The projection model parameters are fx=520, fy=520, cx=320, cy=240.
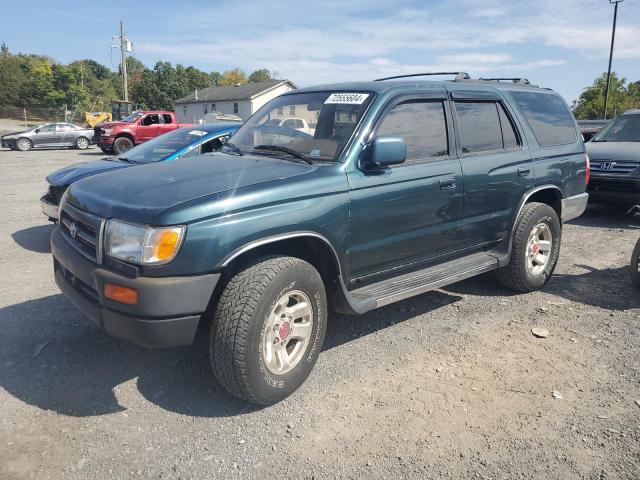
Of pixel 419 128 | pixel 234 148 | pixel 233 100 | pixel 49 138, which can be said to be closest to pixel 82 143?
pixel 49 138

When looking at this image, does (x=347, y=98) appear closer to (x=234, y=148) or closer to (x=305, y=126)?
(x=305, y=126)

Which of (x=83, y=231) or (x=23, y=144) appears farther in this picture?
(x=23, y=144)

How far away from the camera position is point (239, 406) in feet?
10.6

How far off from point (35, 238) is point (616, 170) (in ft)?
29.5

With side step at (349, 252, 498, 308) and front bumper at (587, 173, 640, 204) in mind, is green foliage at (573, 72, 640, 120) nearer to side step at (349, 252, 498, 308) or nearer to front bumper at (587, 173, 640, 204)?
front bumper at (587, 173, 640, 204)

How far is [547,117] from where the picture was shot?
529 cm

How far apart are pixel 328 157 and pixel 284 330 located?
4.07ft

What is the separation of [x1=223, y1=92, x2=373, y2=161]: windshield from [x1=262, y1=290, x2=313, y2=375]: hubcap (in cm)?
105

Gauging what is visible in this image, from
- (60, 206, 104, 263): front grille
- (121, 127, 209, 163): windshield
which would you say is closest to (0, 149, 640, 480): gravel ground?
(60, 206, 104, 263): front grille

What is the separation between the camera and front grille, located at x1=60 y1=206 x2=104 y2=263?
9.94 feet

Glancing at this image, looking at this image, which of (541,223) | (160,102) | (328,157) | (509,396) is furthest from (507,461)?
(160,102)

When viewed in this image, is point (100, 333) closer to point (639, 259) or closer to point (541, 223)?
point (541, 223)

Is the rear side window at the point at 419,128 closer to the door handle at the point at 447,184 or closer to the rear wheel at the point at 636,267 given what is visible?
the door handle at the point at 447,184

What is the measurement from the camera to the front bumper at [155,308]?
108 inches
